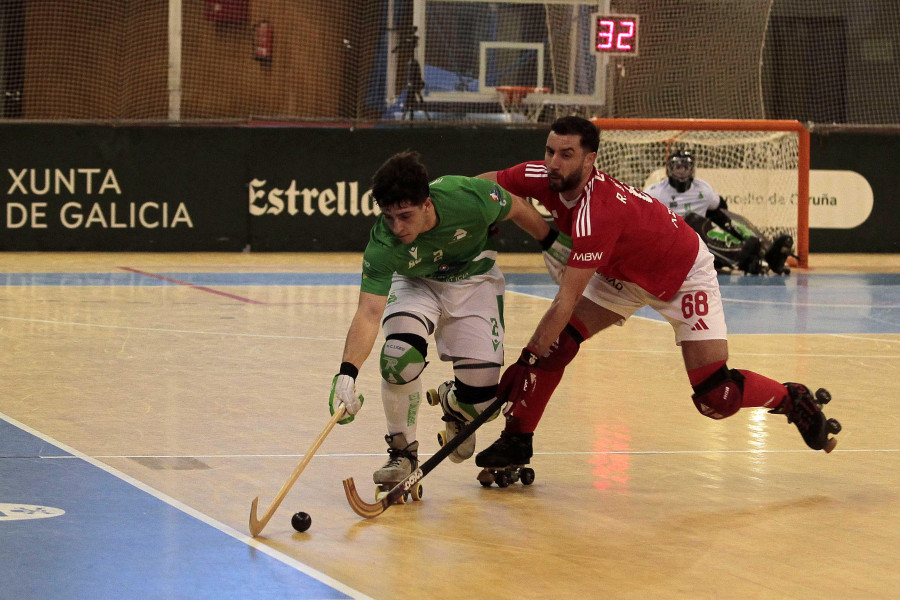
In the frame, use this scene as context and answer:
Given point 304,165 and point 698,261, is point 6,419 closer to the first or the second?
point 698,261

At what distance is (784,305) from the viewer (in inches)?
503

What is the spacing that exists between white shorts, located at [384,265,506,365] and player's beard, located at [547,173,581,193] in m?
0.58

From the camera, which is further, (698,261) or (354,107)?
(354,107)

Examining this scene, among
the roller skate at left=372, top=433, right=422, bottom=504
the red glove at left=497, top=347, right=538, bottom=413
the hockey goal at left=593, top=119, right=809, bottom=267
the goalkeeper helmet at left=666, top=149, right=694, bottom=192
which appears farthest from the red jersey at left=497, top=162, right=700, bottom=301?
the hockey goal at left=593, top=119, right=809, bottom=267

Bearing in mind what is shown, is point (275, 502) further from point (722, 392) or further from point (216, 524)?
point (722, 392)

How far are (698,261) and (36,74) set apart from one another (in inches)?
652

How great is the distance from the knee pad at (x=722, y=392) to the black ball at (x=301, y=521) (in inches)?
79.2

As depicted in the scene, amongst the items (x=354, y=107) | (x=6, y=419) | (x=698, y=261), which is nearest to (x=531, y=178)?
(x=698, y=261)

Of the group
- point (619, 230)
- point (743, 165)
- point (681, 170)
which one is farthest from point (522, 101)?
point (619, 230)

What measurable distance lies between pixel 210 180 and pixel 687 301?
13557 millimetres

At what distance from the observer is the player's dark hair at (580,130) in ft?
17.1

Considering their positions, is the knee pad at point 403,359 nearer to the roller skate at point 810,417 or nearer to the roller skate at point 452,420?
the roller skate at point 452,420

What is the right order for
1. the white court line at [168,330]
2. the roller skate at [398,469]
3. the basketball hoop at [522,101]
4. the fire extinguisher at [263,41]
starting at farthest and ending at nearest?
the fire extinguisher at [263,41] → the basketball hoop at [522,101] → the white court line at [168,330] → the roller skate at [398,469]

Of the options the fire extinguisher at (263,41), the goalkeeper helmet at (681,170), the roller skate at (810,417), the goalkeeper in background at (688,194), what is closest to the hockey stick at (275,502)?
the roller skate at (810,417)
